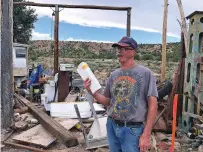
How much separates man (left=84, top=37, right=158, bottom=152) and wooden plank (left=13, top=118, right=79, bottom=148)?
334 centimetres

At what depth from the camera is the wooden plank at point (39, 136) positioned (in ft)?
21.6

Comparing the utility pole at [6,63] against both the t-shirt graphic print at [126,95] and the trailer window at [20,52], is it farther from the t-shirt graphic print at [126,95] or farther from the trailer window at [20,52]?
the trailer window at [20,52]

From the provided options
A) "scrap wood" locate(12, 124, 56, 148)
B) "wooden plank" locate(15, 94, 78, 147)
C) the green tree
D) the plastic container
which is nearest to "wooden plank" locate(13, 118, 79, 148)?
"scrap wood" locate(12, 124, 56, 148)

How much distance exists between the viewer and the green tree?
1147 inches

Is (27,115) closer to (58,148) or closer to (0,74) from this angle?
(0,74)

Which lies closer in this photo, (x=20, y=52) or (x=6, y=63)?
(x=6, y=63)

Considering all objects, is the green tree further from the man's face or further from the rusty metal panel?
the man's face

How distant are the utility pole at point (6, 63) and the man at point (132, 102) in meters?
4.65

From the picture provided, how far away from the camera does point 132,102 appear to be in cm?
339

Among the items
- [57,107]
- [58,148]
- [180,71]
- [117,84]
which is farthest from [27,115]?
[117,84]

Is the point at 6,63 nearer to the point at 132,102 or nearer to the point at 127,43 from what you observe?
the point at 127,43

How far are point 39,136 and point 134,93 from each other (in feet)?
13.1

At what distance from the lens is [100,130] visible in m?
6.34

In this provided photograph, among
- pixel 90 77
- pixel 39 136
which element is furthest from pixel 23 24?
pixel 90 77
